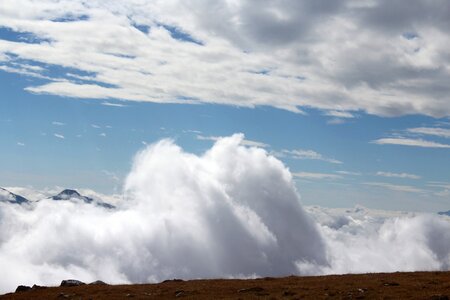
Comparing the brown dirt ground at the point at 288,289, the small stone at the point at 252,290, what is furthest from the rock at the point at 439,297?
the small stone at the point at 252,290

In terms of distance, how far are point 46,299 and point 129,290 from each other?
9253 mm

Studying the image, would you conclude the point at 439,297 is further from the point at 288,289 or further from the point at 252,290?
the point at 252,290

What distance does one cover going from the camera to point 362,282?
51.0 meters

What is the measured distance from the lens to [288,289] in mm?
49312

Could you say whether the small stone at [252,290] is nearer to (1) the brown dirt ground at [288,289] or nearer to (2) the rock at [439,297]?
(1) the brown dirt ground at [288,289]

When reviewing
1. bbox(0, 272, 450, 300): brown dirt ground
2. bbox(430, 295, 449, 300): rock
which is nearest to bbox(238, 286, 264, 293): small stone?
bbox(0, 272, 450, 300): brown dirt ground

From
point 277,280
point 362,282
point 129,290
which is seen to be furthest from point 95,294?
point 362,282

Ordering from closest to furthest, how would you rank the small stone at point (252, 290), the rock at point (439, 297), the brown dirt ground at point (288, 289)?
the rock at point (439, 297), the brown dirt ground at point (288, 289), the small stone at point (252, 290)

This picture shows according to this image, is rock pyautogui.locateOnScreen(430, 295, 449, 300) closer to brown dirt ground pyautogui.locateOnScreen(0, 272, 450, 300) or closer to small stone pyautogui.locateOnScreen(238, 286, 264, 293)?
brown dirt ground pyautogui.locateOnScreen(0, 272, 450, 300)

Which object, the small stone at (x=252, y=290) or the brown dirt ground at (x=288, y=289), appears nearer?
the brown dirt ground at (x=288, y=289)

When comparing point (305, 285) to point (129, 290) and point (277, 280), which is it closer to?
point (277, 280)

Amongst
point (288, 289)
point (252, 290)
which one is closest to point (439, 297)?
point (288, 289)

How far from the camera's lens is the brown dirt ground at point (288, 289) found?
43438mm

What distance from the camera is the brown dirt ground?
43.4m
